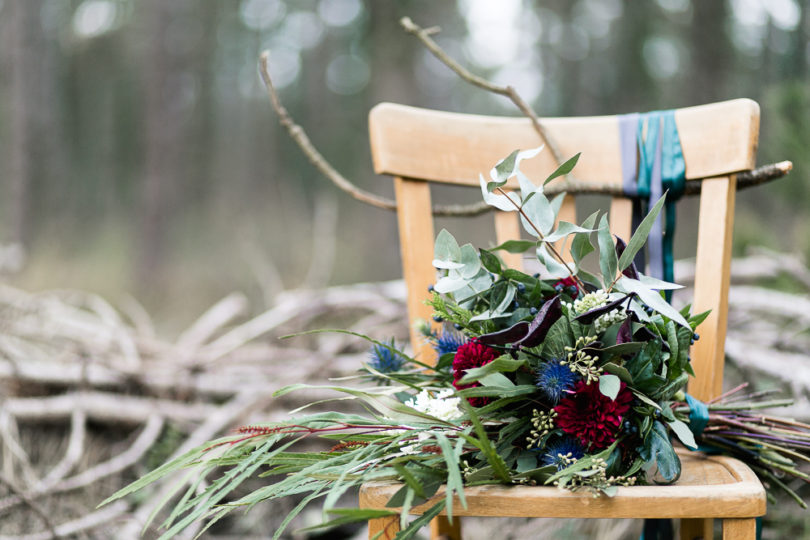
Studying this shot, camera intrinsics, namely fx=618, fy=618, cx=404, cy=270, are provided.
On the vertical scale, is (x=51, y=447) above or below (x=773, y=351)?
below

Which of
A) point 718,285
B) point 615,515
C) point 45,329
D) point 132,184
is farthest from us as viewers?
point 132,184

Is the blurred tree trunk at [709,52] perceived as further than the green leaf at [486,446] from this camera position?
Yes

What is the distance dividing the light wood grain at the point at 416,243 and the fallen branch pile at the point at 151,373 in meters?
0.63

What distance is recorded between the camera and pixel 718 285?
82 centimetres

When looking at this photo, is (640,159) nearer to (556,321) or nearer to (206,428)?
(556,321)

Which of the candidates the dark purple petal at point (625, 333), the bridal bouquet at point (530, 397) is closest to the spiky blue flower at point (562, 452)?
the bridal bouquet at point (530, 397)

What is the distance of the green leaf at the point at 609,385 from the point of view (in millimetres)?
530

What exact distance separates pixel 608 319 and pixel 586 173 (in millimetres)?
419

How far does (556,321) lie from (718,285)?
1.23 feet

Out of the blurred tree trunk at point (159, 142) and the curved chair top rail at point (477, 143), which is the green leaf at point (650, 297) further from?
the blurred tree trunk at point (159, 142)

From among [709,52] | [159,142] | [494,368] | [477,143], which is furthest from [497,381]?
[159,142]

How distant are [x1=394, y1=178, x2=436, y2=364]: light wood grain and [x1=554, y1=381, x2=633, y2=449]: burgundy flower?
33cm

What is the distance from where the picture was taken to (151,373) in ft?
5.16

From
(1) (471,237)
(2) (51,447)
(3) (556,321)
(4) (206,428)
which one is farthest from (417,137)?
(1) (471,237)
